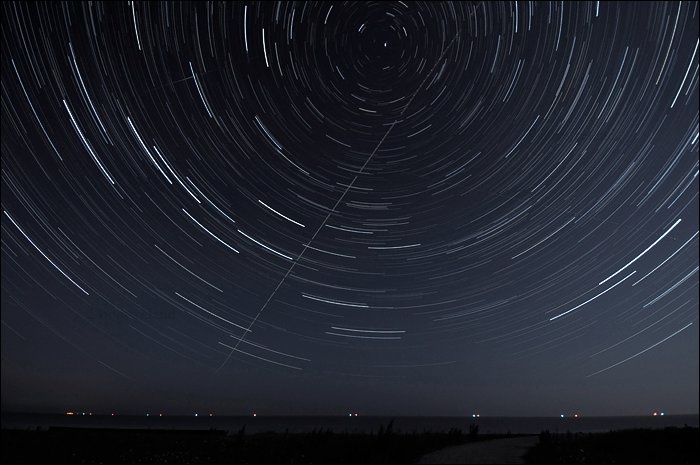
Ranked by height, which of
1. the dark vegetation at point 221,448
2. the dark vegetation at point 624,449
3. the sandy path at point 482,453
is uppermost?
the dark vegetation at point 624,449

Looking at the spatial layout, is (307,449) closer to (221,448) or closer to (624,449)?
(221,448)

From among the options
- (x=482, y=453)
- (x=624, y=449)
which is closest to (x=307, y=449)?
(x=482, y=453)

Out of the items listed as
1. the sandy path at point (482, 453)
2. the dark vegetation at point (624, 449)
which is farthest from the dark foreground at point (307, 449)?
the sandy path at point (482, 453)

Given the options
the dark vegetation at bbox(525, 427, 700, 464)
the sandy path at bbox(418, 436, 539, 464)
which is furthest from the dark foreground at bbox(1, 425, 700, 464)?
the sandy path at bbox(418, 436, 539, 464)

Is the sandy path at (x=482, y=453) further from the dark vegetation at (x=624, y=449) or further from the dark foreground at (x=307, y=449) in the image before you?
the dark vegetation at (x=624, y=449)

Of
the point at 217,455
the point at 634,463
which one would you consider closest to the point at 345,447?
the point at 217,455

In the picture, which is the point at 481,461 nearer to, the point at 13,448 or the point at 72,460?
the point at 72,460
